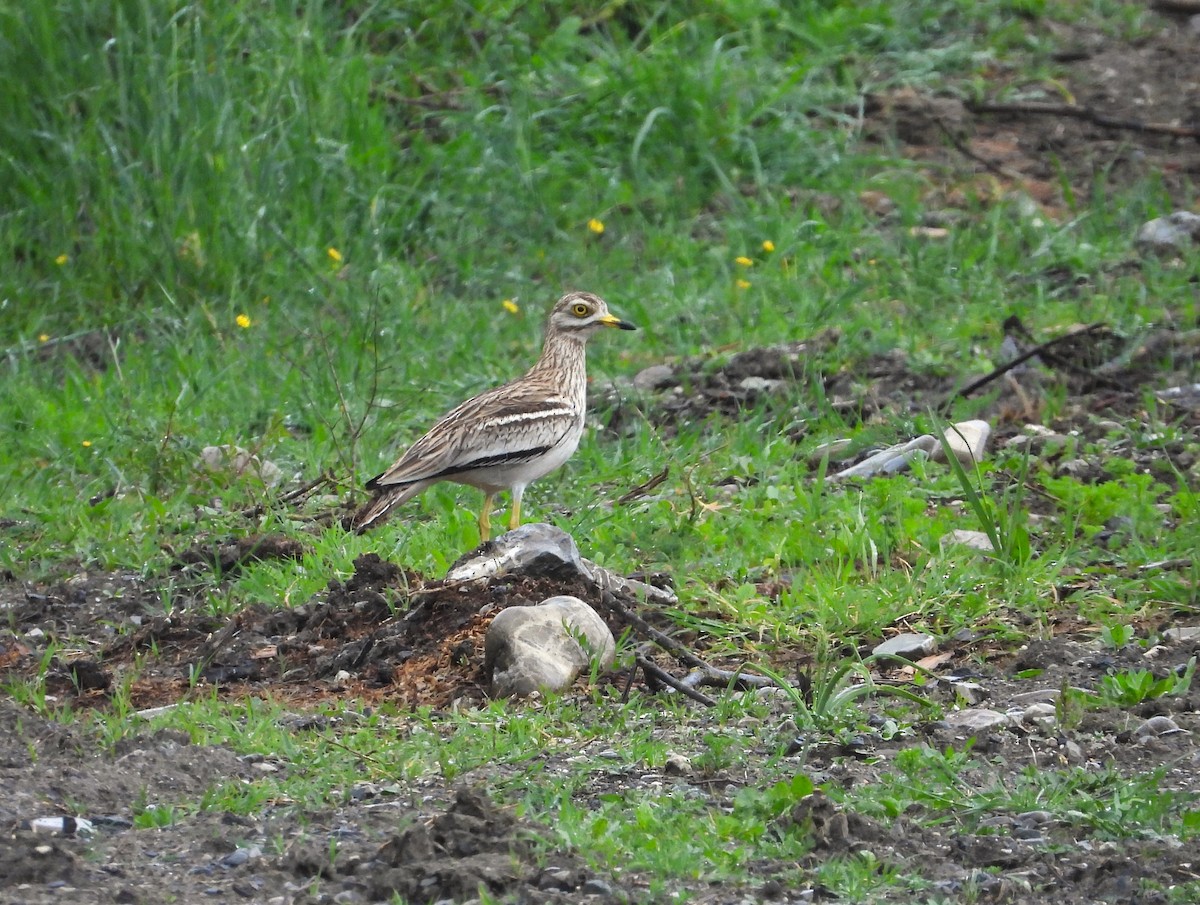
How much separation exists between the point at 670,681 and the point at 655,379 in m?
4.07

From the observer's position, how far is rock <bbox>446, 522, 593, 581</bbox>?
6.49 m

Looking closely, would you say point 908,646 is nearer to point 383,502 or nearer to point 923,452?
point 923,452

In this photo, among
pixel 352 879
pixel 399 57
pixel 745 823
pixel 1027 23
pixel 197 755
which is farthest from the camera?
pixel 1027 23

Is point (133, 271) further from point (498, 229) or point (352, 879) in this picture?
point (352, 879)

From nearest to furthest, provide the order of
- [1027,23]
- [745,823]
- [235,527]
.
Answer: [745,823] → [235,527] → [1027,23]

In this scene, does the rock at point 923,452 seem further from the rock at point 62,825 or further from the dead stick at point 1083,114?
the dead stick at point 1083,114

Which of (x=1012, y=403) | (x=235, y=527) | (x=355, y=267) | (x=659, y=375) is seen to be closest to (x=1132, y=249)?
(x=1012, y=403)

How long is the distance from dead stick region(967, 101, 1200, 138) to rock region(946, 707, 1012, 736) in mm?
7927

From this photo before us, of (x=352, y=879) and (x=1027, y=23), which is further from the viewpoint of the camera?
(x=1027, y=23)

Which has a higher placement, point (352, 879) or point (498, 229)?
point (352, 879)

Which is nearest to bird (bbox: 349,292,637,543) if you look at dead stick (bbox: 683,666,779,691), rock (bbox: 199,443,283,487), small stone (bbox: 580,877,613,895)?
rock (bbox: 199,443,283,487)

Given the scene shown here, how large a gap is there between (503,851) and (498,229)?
756 centimetres

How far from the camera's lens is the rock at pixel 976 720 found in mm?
5492

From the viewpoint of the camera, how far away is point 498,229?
11633 millimetres
